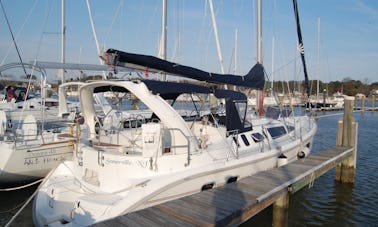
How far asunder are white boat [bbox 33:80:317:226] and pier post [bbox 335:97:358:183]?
4164mm

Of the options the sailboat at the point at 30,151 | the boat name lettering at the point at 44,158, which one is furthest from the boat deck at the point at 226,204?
the boat name lettering at the point at 44,158

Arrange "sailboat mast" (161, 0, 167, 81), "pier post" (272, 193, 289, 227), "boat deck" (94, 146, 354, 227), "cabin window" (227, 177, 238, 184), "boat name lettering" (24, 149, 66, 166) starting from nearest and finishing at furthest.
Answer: "boat deck" (94, 146, 354, 227)
"pier post" (272, 193, 289, 227)
"cabin window" (227, 177, 238, 184)
"boat name lettering" (24, 149, 66, 166)
"sailboat mast" (161, 0, 167, 81)

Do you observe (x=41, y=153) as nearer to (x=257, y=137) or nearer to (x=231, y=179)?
(x=231, y=179)

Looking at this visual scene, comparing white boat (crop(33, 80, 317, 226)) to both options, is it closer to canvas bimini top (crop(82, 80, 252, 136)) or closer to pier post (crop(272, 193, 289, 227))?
canvas bimini top (crop(82, 80, 252, 136))

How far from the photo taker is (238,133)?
27.7 ft

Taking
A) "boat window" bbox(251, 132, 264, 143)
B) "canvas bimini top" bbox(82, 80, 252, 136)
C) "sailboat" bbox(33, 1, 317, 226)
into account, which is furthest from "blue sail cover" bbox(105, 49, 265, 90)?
"boat window" bbox(251, 132, 264, 143)

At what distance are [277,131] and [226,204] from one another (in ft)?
18.5

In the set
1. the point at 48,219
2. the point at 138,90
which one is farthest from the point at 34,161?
the point at 138,90

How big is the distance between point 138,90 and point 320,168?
5601mm

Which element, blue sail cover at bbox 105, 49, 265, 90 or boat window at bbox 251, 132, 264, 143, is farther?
boat window at bbox 251, 132, 264, 143

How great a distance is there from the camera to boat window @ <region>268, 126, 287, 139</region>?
1022cm

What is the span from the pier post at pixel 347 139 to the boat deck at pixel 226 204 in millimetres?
3740

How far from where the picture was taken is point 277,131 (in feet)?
34.7

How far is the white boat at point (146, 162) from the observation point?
606 cm
